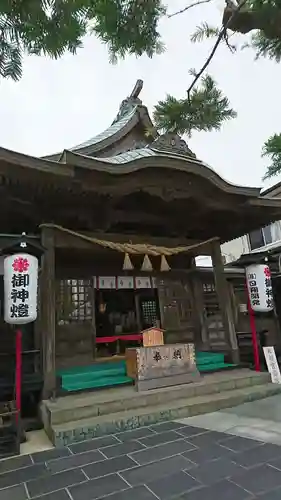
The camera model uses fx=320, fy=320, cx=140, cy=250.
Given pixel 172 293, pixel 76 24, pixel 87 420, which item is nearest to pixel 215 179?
pixel 172 293

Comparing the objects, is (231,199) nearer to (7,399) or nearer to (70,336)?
(70,336)

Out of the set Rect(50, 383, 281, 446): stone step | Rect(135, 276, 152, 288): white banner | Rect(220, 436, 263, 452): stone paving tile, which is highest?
Rect(135, 276, 152, 288): white banner

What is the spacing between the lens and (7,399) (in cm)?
486

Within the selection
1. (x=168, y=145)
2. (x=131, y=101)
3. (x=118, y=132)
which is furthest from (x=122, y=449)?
(x=131, y=101)

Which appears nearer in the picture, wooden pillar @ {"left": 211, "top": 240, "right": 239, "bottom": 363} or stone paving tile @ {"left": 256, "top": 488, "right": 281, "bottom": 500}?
stone paving tile @ {"left": 256, "top": 488, "right": 281, "bottom": 500}

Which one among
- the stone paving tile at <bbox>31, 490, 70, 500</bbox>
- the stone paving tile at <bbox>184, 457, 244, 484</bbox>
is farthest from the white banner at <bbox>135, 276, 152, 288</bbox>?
the stone paving tile at <bbox>31, 490, 70, 500</bbox>

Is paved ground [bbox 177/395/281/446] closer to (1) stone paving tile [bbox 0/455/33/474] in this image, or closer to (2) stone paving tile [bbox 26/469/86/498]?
(2) stone paving tile [bbox 26/469/86/498]

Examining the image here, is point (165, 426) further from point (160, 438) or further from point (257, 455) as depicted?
point (257, 455)

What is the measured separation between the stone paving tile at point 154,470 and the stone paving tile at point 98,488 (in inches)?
3.5

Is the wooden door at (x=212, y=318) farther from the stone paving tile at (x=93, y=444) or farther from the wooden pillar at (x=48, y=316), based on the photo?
the stone paving tile at (x=93, y=444)

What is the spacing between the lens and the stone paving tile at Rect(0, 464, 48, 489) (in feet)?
9.97

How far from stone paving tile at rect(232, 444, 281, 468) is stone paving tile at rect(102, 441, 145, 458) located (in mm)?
1099

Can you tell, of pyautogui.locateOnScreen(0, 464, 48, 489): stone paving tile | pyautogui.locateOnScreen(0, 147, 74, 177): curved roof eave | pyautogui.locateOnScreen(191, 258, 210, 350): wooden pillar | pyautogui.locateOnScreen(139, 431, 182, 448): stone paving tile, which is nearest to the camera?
pyautogui.locateOnScreen(0, 464, 48, 489): stone paving tile

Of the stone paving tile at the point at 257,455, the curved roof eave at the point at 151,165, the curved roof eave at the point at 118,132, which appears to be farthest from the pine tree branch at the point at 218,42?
the curved roof eave at the point at 118,132
